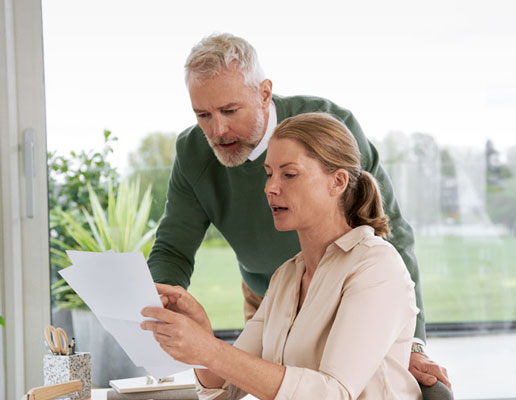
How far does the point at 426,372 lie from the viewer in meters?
1.64

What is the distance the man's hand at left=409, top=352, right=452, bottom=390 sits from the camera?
1.61 meters

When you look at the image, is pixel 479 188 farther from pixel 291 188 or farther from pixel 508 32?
pixel 291 188

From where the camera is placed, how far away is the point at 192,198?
92.4 inches

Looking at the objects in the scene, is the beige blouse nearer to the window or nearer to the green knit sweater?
the green knit sweater

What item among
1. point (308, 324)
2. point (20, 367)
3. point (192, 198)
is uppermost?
point (192, 198)

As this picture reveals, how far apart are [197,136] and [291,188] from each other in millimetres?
791

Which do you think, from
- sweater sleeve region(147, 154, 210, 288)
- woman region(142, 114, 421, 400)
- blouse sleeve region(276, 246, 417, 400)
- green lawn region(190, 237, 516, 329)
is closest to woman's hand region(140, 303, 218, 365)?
woman region(142, 114, 421, 400)

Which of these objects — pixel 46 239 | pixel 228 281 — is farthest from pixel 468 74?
pixel 46 239

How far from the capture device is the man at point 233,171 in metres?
1.93

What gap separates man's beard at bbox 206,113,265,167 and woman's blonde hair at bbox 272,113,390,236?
349 mm

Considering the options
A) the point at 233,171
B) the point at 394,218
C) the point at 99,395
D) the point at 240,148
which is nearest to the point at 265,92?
the point at 240,148

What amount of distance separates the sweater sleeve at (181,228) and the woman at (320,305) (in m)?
0.57

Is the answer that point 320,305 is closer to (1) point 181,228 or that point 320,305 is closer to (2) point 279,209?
(2) point 279,209

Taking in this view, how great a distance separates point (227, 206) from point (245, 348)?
0.62 metres
